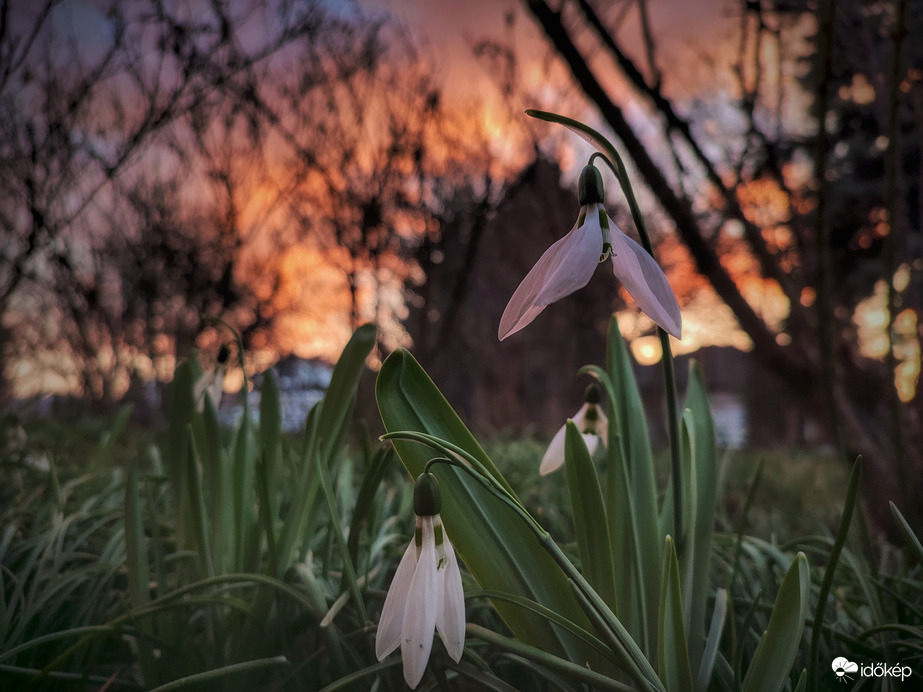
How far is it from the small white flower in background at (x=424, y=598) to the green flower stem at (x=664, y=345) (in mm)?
350

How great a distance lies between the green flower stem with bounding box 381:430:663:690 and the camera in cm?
60

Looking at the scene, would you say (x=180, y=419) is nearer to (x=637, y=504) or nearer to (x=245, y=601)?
(x=245, y=601)

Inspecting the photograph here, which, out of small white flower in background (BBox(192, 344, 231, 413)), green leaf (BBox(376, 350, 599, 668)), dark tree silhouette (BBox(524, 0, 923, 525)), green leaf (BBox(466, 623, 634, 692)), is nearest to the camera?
green leaf (BBox(466, 623, 634, 692))

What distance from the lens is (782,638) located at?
729 mm

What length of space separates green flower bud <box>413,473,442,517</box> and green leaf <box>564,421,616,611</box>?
11.6 inches

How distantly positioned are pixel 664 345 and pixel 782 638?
0.38m

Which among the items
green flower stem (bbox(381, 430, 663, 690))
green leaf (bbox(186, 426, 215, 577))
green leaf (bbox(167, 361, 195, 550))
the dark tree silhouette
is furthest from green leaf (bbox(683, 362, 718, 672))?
green leaf (bbox(167, 361, 195, 550))

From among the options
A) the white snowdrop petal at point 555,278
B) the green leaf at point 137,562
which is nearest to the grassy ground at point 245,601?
the green leaf at point 137,562

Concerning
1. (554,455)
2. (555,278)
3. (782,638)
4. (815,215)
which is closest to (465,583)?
(554,455)

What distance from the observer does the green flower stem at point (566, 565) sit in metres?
0.60

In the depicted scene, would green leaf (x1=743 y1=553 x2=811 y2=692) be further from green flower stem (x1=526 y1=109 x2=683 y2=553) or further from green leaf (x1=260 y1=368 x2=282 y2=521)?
green leaf (x1=260 y1=368 x2=282 y2=521)

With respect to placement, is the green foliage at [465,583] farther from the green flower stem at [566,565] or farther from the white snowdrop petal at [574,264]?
the white snowdrop petal at [574,264]

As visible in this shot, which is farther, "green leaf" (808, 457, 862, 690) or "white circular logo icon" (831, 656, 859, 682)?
"white circular logo icon" (831, 656, 859, 682)

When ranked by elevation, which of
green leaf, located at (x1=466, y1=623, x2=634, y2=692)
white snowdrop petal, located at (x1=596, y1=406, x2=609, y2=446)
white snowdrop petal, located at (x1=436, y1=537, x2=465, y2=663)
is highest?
white snowdrop petal, located at (x1=596, y1=406, x2=609, y2=446)
